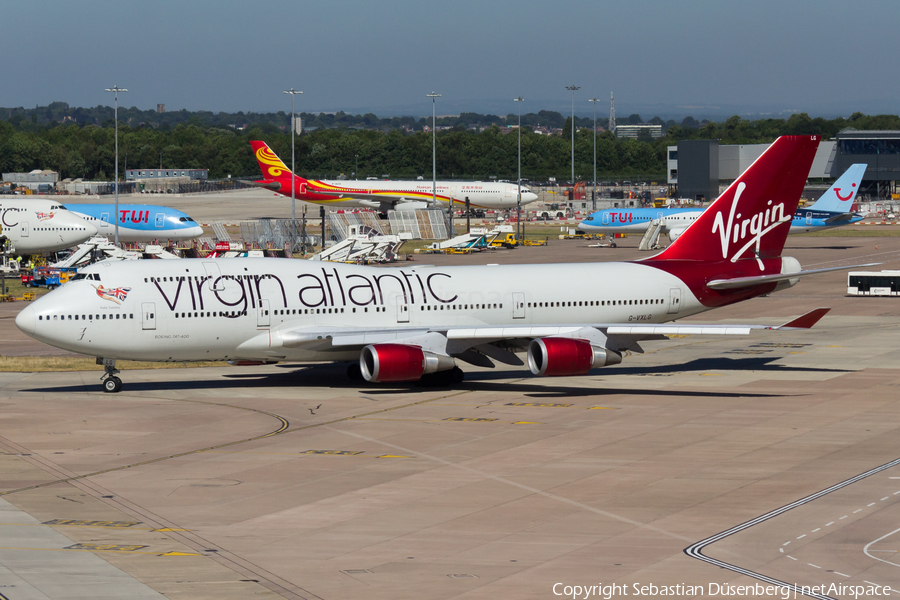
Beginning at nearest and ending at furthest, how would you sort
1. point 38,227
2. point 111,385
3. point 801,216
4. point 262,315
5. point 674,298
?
point 262,315
point 111,385
point 674,298
point 38,227
point 801,216

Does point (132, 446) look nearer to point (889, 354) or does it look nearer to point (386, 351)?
point (386, 351)

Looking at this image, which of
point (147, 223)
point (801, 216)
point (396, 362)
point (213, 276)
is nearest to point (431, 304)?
point (396, 362)

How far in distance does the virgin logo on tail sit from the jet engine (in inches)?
576

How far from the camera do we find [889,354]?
47781 millimetres

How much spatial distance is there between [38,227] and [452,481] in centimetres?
7201

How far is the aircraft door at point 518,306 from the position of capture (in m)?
42.7

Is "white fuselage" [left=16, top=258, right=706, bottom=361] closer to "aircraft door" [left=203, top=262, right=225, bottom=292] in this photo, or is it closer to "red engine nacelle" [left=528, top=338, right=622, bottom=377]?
"aircraft door" [left=203, top=262, right=225, bottom=292]

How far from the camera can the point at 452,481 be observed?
89.2 feet

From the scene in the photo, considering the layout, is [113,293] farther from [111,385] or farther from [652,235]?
[652,235]

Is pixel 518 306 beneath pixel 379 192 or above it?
beneath

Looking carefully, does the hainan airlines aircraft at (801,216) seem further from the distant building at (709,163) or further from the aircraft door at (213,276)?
the aircraft door at (213,276)

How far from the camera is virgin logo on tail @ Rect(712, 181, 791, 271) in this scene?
45250 millimetres

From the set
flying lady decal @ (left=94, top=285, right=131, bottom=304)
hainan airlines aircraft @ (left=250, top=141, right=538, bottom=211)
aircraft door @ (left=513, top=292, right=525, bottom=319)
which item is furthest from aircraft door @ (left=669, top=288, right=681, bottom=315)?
hainan airlines aircraft @ (left=250, top=141, right=538, bottom=211)

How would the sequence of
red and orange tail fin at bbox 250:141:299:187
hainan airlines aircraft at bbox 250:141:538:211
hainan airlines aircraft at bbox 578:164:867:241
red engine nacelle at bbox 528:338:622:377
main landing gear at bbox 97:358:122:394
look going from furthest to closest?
hainan airlines aircraft at bbox 250:141:538:211
red and orange tail fin at bbox 250:141:299:187
hainan airlines aircraft at bbox 578:164:867:241
main landing gear at bbox 97:358:122:394
red engine nacelle at bbox 528:338:622:377
